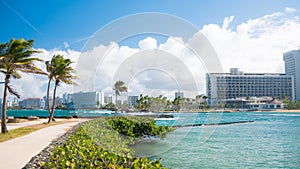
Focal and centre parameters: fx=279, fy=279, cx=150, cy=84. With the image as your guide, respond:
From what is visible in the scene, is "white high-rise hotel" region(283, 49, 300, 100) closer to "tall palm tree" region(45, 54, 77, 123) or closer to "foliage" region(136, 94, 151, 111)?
"foliage" region(136, 94, 151, 111)

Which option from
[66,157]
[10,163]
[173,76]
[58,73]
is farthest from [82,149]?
[58,73]

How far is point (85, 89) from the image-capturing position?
7.89 metres

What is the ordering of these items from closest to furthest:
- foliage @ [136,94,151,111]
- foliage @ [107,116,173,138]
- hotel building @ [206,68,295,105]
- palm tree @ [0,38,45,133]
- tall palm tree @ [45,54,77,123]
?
palm tree @ [0,38,45,133] < foliage @ [107,116,173,138] < foliage @ [136,94,151,111] < tall palm tree @ [45,54,77,123] < hotel building @ [206,68,295,105]

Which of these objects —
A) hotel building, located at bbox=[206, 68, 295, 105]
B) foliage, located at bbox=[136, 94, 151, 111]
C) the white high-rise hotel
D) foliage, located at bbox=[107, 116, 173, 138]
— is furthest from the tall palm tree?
the white high-rise hotel

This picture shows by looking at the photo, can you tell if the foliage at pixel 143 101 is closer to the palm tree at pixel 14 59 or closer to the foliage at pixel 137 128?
the foliage at pixel 137 128

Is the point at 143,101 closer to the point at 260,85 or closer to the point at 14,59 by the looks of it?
the point at 14,59

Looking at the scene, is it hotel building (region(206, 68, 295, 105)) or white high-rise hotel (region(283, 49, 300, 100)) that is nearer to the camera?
hotel building (region(206, 68, 295, 105))

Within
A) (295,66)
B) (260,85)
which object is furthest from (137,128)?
(295,66)

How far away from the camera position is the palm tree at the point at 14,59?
13.2 metres

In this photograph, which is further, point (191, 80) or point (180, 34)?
point (191, 80)

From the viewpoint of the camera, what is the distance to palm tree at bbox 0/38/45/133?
13.2 metres

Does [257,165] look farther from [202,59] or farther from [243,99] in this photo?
[243,99]

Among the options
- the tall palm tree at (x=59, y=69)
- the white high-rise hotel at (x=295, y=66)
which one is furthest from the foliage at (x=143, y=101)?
the white high-rise hotel at (x=295, y=66)

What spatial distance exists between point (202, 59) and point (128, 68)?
221cm
